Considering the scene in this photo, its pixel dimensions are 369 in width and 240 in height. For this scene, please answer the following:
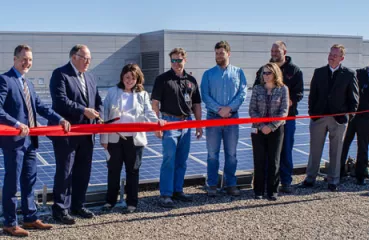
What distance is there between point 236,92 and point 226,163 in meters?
1.07

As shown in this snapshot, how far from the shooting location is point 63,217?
5.98 m

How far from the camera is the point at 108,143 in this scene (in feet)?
21.1

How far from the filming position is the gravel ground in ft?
18.5

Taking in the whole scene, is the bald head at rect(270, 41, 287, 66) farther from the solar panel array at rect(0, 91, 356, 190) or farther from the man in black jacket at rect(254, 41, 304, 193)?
the solar panel array at rect(0, 91, 356, 190)

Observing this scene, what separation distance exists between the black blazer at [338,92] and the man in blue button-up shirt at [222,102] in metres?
1.33

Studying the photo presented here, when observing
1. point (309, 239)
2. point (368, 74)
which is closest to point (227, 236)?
point (309, 239)

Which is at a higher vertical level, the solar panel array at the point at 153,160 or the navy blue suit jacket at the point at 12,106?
the navy blue suit jacket at the point at 12,106

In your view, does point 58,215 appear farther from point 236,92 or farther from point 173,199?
point 236,92

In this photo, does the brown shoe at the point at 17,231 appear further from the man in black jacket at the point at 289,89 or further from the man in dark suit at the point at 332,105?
the man in dark suit at the point at 332,105

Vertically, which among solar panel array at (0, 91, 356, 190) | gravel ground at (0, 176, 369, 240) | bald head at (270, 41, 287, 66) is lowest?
gravel ground at (0, 176, 369, 240)

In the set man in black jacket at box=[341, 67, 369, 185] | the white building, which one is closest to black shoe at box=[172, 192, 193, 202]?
man in black jacket at box=[341, 67, 369, 185]

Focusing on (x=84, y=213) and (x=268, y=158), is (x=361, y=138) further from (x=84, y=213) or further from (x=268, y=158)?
(x=84, y=213)

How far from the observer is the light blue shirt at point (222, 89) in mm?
7391

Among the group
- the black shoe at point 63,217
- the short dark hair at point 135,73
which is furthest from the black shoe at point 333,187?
the black shoe at point 63,217
